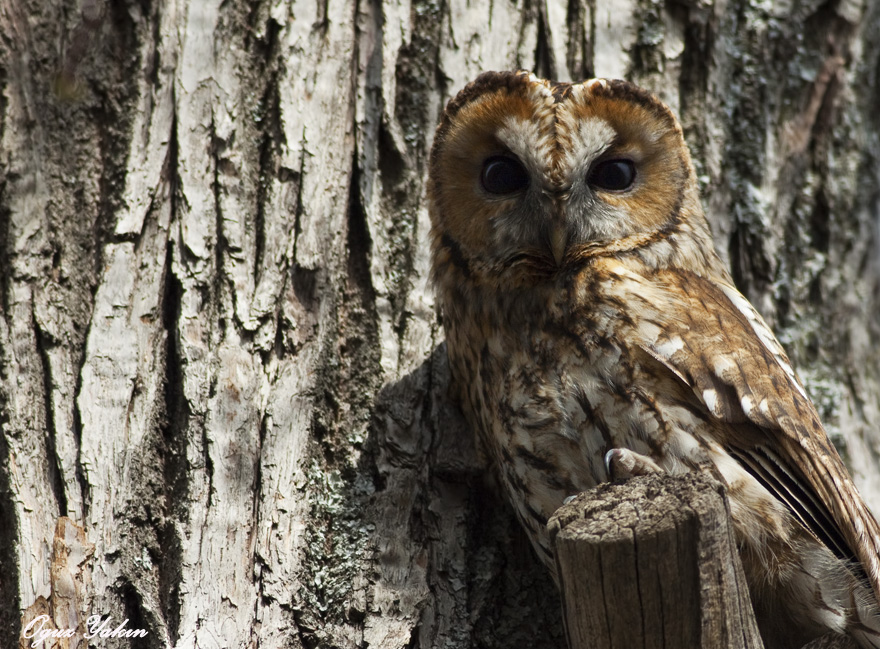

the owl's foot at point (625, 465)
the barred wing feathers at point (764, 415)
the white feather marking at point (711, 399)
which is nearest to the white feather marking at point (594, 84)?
the barred wing feathers at point (764, 415)

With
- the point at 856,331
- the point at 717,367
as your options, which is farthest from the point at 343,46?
the point at 856,331

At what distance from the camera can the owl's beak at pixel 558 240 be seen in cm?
202


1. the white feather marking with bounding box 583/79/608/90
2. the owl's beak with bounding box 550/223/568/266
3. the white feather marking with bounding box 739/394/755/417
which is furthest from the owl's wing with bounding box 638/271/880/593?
the white feather marking with bounding box 583/79/608/90

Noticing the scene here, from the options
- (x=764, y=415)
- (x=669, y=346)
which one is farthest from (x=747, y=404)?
(x=669, y=346)

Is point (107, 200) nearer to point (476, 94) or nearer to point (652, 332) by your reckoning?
point (476, 94)

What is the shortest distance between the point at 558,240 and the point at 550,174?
16 cm

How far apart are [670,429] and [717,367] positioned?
178 mm

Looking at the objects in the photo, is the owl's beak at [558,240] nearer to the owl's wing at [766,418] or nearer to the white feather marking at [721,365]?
the owl's wing at [766,418]

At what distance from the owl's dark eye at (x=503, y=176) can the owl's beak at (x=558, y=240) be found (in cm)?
16

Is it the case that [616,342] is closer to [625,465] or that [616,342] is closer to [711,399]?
[711,399]

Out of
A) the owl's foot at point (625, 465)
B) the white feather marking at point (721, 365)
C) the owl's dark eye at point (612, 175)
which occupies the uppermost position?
the owl's dark eye at point (612, 175)

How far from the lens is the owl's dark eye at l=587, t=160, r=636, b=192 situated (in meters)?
2.13

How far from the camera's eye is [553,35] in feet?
8.02

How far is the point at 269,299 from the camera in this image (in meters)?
2.08
